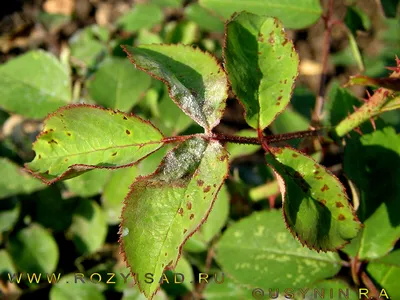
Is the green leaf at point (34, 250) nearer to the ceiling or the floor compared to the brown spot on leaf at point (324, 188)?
nearer to the floor

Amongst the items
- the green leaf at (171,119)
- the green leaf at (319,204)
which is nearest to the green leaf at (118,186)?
the green leaf at (171,119)

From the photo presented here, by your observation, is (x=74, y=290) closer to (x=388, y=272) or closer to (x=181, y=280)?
(x=181, y=280)

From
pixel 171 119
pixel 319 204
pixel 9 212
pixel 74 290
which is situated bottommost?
pixel 74 290

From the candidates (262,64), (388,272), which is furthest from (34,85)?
(388,272)

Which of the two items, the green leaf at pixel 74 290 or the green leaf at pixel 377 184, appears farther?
the green leaf at pixel 74 290

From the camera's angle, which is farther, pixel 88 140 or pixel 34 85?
pixel 34 85

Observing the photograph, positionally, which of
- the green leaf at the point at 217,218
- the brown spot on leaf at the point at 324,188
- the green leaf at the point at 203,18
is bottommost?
the green leaf at the point at 217,218

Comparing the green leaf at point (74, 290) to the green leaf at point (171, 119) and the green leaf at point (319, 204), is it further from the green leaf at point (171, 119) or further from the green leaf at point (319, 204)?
the green leaf at point (319, 204)
